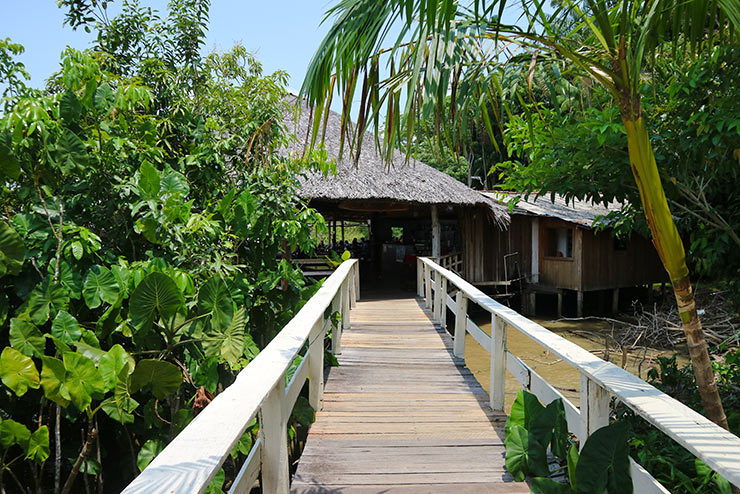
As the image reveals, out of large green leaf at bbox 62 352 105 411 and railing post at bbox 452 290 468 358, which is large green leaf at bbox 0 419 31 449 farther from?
railing post at bbox 452 290 468 358

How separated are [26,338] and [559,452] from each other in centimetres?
Answer: 311

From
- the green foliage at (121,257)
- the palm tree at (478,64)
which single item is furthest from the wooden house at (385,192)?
the palm tree at (478,64)

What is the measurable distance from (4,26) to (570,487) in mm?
4654

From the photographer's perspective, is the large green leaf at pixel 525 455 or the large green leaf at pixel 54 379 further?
the large green leaf at pixel 54 379

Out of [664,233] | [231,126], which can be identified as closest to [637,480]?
[664,233]

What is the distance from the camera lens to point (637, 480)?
146 centimetres

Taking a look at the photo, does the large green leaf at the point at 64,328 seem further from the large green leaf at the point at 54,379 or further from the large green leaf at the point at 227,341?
the large green leaf at the point at 227,341

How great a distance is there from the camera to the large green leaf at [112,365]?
2986mm

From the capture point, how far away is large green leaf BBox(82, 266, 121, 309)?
329 centimetres

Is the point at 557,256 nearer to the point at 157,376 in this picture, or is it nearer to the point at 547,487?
the point at 157,376

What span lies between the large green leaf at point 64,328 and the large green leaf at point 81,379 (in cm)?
41

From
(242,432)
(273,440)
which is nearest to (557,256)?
(273,440)

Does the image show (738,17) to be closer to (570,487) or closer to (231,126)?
(570,487)

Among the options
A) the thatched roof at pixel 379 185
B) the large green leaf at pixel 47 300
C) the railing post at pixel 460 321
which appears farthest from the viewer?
the thatched roof at pixel 379 185
